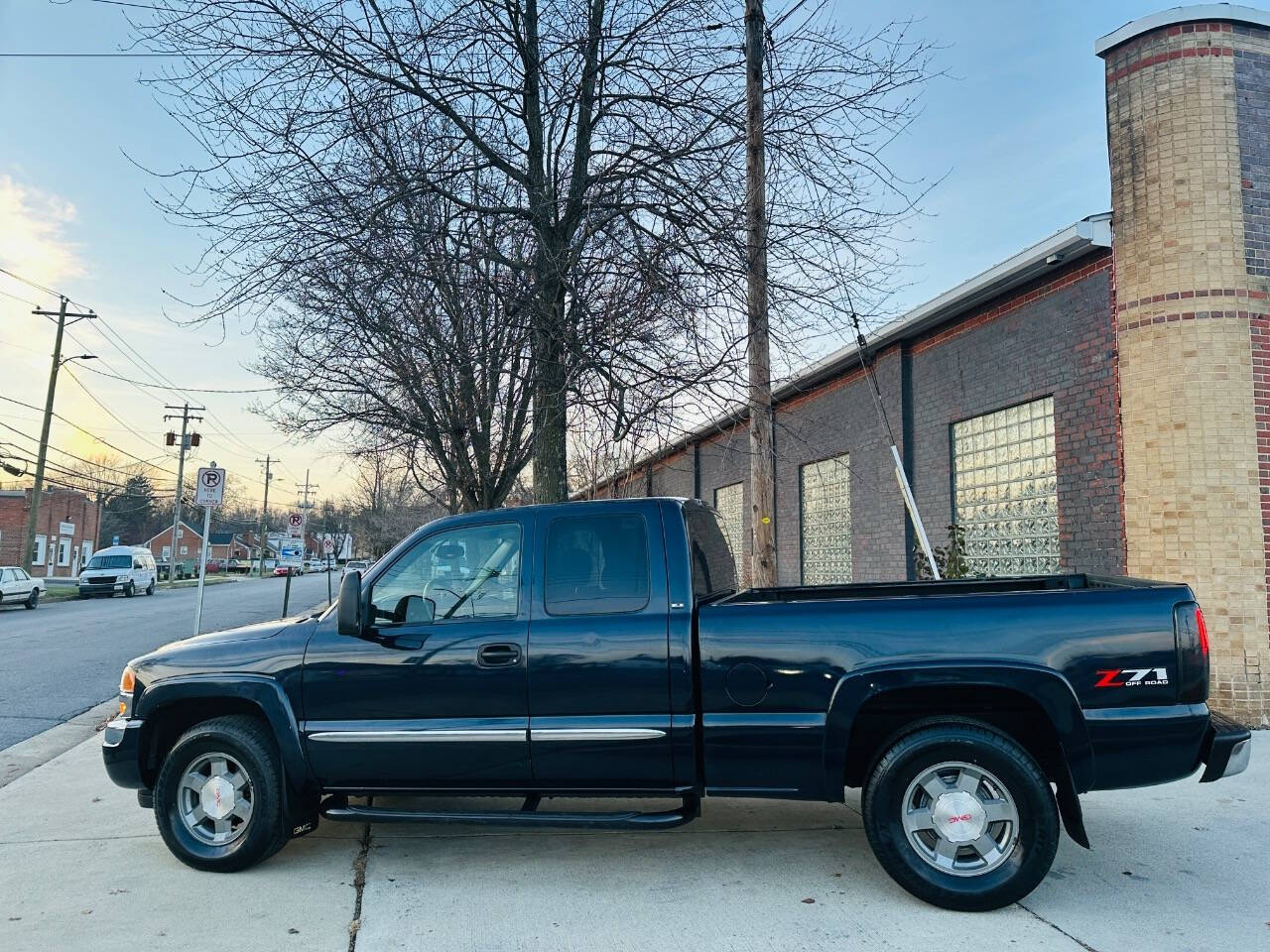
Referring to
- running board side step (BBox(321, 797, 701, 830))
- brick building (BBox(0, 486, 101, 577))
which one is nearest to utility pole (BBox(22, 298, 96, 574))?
brick building (BBox(0, 486, 101, 577))

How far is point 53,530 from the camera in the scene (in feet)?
202

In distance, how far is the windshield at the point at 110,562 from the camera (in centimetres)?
3681

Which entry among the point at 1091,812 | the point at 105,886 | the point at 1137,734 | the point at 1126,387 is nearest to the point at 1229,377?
the point at 1126,387

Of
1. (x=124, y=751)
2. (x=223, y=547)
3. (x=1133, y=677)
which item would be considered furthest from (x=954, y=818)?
(x=223, y=547)

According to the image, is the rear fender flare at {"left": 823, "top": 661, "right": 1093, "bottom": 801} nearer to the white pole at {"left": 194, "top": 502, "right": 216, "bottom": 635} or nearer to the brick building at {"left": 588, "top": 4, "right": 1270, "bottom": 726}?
the brick building at {"left": 588, "top": 4, "right": 1270, "bottom": 726}

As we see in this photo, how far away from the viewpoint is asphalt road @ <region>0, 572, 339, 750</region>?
10906 millimetres

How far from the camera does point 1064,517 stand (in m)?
9.95

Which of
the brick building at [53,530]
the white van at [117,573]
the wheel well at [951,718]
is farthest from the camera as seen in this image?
the brick building at [53,530]

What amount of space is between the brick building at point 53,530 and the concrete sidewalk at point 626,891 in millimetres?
55161

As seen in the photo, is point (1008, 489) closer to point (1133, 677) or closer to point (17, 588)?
point (1133, 677)

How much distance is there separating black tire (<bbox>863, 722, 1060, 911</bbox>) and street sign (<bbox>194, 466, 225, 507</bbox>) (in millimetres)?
12558

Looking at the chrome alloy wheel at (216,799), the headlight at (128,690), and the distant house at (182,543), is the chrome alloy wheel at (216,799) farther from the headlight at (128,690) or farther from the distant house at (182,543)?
the distant house at (182,543)

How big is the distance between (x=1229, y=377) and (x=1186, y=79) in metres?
2.90

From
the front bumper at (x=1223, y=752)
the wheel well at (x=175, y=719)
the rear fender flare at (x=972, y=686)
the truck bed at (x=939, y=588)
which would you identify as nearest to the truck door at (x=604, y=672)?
the truck bed at (x=939, y=588)
